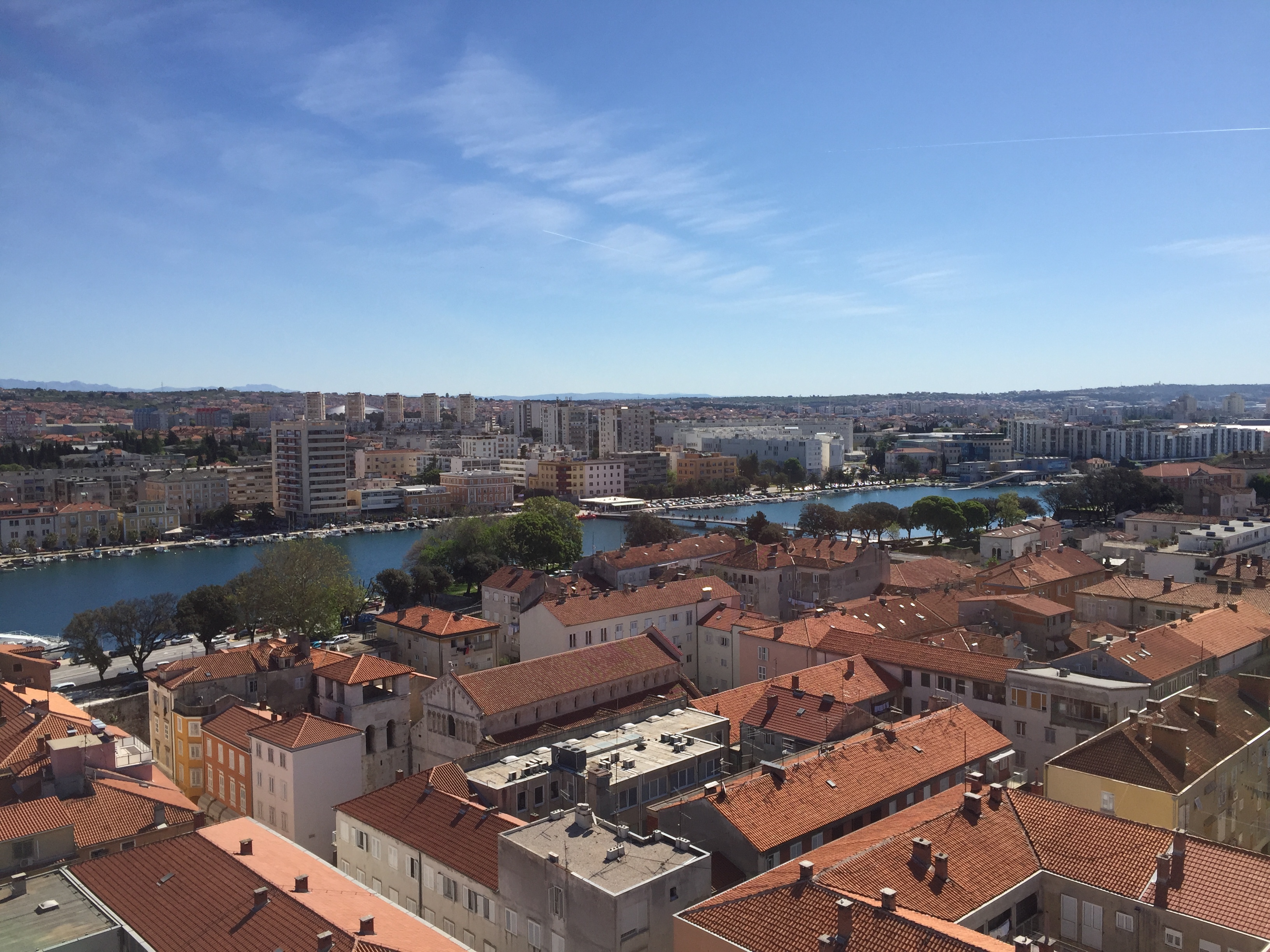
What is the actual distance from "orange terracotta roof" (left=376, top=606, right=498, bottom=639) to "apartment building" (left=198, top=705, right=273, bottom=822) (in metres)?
5.64

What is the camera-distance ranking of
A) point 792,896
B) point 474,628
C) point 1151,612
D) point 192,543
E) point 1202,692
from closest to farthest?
point 792,896 < point 1202,692 < point 1151,612 < point 474,628 < point 192,543

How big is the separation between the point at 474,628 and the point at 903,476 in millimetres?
60733

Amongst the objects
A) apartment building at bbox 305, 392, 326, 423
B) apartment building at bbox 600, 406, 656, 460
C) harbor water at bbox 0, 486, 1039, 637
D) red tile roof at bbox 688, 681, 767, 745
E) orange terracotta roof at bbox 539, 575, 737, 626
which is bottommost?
harbor water at bbox 0, 486, 1039, 637

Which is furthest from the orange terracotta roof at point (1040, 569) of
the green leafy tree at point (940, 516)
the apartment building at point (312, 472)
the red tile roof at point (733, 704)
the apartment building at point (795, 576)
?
the apartment building at point (312, 472)

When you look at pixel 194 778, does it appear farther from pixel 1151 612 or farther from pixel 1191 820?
pixel 1151 612

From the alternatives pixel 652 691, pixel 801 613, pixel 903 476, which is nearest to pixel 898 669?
pixel 652 691

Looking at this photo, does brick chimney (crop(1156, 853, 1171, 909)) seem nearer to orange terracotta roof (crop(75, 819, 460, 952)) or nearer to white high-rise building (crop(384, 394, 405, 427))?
orange terracotta roof (crop(75, 819, 460, 952))

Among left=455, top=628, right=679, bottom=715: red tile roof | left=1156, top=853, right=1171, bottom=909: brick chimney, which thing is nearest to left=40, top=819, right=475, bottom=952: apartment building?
left=455, top=628, right=679, bottom=715: red tile roof

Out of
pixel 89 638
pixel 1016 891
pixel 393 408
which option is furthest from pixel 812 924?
pixel 393 408

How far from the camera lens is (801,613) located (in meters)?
19.2

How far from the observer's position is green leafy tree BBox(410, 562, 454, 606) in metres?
24.7

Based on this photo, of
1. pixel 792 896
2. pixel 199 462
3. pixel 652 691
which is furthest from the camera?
pixel 199 462

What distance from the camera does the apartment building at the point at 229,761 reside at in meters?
11.5

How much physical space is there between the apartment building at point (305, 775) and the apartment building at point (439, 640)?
6.17m
